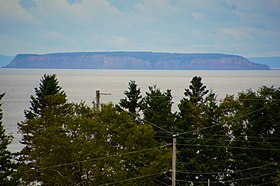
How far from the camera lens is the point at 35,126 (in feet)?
88.3

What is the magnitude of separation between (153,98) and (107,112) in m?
9.97

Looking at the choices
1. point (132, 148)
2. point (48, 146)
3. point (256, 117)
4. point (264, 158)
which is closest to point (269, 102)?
point (256, 117)

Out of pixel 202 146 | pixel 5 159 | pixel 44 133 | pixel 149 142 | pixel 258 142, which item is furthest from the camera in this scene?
pixel 202 146

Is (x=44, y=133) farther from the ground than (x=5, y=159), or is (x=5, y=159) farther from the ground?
(x=44, y=133)

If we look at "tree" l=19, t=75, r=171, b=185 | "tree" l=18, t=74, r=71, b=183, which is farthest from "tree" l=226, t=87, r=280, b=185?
"tree" l=18, t=74, r=71, b=183

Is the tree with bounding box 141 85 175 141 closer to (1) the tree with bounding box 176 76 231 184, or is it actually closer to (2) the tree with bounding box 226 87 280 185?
(1) the tree with bounding box 176 76 231 184

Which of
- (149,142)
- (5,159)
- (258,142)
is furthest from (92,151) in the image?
(258,142)

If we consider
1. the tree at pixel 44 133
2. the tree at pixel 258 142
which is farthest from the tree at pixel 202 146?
the tree at pixel 44 133

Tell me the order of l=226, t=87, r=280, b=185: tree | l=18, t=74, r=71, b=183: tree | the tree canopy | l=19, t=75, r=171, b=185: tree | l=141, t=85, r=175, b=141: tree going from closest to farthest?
l=19, t=75, r=171, b=185: tree
the tree canopy
l=18, t=74, r=71, b=183: tree
l=226, t=87, r=280, b=185: tree
l=141, t=85, r=175, b=141: tree

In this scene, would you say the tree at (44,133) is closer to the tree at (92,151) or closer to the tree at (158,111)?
the tree at (92,151)

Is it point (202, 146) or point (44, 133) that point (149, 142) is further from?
point (202, 146)

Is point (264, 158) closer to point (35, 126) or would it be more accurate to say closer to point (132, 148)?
point (132, 148)

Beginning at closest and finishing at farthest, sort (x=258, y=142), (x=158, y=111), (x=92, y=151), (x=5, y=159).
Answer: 1. (x=92, y=151)
2. (x=5, y=159)
3. (x=258, y=142)
4. (x=158, y=111)

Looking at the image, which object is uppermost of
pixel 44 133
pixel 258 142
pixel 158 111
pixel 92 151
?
pixel 158 111
